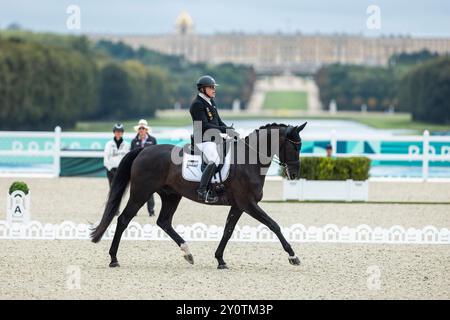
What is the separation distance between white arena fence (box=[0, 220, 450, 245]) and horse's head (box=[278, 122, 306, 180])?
2.34 metres

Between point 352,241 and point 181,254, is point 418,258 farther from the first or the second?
point 181,254

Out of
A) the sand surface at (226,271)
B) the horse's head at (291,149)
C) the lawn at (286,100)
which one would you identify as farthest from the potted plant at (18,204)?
the lawn at (286,100)

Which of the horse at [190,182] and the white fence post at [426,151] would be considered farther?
the white fence post at [426,151]

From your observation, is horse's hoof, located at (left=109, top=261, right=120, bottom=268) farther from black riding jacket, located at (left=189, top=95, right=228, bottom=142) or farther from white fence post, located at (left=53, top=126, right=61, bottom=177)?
white fence post, located at (left=53, top=126, right=61, bottom=177)

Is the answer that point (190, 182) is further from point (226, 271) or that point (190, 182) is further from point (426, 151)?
point (426, 151)

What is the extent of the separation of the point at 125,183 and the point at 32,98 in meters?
42.9

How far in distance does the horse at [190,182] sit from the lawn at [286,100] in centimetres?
10219

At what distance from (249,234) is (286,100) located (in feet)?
369

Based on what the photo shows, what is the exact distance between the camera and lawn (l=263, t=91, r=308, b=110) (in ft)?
381

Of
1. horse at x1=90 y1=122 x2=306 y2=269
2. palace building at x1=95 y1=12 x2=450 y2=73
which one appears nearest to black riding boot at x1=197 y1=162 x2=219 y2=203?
horse at x1=90 y1=122 x2=306 y2=269

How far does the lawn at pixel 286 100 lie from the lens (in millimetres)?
116188

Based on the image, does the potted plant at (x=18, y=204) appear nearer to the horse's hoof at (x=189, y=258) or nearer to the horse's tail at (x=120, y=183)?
the horse's tail at (x=120, y=183)

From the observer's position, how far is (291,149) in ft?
37.6
